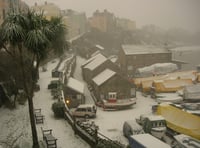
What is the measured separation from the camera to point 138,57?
181 feet

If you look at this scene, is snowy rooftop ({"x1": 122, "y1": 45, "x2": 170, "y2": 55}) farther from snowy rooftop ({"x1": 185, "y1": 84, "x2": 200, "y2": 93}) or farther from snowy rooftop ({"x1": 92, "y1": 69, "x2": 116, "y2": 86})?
snowy rooftop ({"x1": 185, "y1": 84, "x2": 200, "y2": 93})

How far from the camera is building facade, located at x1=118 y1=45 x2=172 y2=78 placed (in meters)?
54.4

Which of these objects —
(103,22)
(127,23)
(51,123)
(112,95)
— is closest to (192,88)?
(112,95)

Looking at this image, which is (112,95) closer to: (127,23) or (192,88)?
(192,88)

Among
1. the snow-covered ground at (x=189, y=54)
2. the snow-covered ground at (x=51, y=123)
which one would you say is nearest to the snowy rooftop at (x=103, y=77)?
the snow-covered ground at (x=51, y=123)

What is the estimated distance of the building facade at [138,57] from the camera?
54.4m

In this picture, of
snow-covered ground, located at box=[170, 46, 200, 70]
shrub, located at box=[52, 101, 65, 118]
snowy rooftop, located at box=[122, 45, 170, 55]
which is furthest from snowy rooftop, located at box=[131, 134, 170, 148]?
snow-covered ground, located at box=[170, 46, 200, 70]

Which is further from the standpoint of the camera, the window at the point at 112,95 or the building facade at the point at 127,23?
the building facade at the point at 127,23

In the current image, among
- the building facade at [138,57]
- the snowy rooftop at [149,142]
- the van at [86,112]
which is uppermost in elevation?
the building facade at [138,57]

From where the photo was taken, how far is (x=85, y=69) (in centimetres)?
4884

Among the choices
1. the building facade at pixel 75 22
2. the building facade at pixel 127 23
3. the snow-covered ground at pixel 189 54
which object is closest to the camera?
the snow-covered ground at pixel 189 54

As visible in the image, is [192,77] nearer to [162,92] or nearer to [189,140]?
[162,92]

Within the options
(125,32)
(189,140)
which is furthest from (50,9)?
(189,140)

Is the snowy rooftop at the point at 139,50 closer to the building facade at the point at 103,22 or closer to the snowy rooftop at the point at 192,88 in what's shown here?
the snowy rooftop at the point at 192,88
